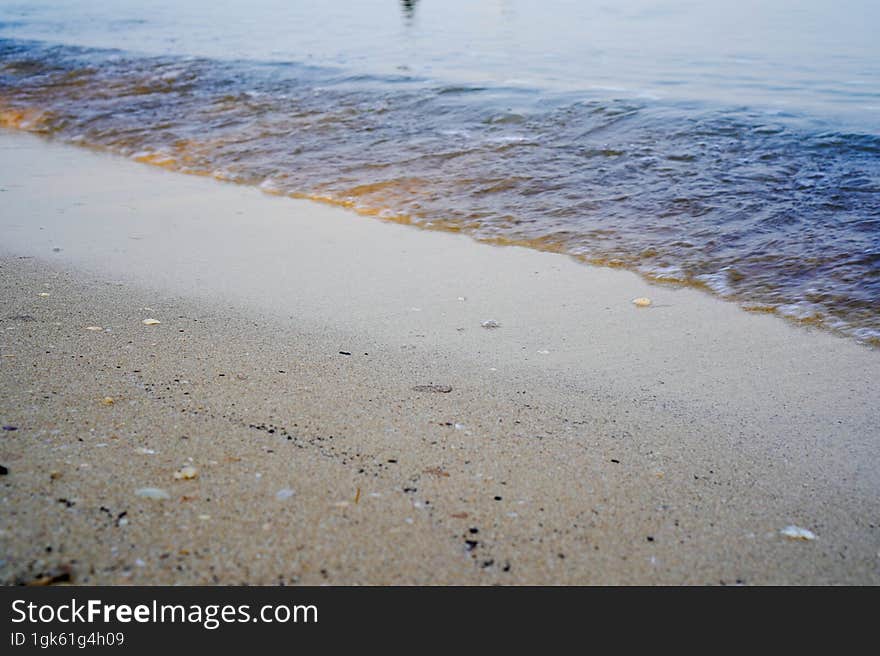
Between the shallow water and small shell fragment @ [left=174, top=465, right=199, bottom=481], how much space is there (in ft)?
8.94

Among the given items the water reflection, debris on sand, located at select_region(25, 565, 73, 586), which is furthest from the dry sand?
the water reflection

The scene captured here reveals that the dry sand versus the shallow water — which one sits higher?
the shallow water

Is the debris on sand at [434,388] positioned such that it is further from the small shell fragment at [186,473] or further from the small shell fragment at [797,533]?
the small shell fragment at [797,533]

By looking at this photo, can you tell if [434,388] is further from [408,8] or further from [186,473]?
[408,8]

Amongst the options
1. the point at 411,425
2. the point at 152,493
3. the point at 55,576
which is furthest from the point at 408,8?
the point at 55,576

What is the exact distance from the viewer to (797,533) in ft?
6.38

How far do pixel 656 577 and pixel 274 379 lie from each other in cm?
145

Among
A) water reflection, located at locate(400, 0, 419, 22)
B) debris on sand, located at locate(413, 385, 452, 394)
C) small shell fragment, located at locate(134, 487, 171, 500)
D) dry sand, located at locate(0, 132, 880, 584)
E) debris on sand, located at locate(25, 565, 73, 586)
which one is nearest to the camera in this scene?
debris on sand, located at locate(25, 565, 73, 586)

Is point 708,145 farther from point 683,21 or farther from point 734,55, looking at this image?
point 683,21

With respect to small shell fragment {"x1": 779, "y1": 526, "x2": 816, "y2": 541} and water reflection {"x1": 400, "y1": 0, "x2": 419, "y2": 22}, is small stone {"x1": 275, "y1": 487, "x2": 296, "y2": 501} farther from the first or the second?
water reflection {"x1": 400, "y1": 0, "x2": 419, "y2": 22}

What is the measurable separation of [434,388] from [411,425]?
320 mm

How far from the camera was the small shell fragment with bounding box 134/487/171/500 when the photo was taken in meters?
1.89
